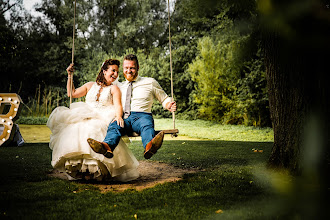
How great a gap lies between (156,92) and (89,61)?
1262 cm

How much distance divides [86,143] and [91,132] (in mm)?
126

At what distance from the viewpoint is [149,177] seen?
10.7 feet

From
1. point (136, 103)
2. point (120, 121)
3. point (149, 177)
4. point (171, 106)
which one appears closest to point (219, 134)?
point (149, 177)

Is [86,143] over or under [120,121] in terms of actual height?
under

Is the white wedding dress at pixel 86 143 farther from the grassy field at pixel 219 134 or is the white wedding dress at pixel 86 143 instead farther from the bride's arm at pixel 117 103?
the grassy field at pixel 219 134

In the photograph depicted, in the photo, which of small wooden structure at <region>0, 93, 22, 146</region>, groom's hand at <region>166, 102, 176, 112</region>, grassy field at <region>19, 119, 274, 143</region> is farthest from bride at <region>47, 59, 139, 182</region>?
grassy field at <region>19, 119, 274, 143</region>

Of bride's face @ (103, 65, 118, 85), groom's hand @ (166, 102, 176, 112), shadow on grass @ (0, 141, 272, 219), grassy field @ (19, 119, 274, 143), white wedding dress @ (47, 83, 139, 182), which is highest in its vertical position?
bride's face @ (103, 65, 118, 85)

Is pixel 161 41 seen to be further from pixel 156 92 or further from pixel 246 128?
pixel 156 92

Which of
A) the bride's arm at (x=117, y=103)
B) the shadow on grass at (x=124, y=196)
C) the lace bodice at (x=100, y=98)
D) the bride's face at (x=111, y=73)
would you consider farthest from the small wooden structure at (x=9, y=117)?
the bride's arm at (x=117, y=103)

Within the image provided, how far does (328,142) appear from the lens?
0.57 m

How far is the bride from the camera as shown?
270 cm

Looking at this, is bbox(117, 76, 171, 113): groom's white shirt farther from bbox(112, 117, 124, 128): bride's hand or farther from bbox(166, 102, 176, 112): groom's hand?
bbox(112, 117, 124, 128): bride's hand

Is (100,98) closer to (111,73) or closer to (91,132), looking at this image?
(111,73)

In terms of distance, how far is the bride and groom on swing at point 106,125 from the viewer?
266 centimetres
